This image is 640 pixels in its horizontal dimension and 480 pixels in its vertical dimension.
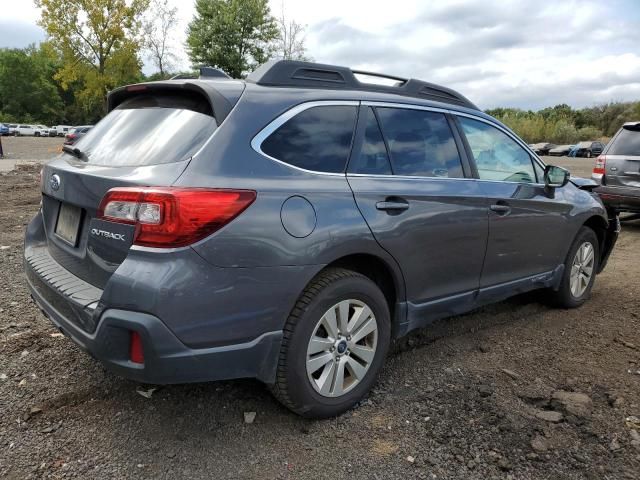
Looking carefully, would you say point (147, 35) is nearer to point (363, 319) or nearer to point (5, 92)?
point (363, 319)

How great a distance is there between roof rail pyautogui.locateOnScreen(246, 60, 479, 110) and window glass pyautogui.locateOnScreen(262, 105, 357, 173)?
0.20 metres

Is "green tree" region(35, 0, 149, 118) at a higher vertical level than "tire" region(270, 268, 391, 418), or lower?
higher

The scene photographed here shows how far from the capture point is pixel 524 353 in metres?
3.76

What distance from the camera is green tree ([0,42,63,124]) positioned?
6700cm

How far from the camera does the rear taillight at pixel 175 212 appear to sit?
227cm

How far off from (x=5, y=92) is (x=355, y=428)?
78.8 meters

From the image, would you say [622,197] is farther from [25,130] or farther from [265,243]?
[25,130]

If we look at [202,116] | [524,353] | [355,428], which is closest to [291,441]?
[355,428]

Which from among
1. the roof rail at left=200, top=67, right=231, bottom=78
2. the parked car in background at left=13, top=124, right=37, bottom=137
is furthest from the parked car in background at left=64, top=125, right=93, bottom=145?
the parked car in background at left=13, top=124, right=37, bottom=137

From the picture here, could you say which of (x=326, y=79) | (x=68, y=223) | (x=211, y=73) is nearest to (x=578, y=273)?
(x=326, y=79)

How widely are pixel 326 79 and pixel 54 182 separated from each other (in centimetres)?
163

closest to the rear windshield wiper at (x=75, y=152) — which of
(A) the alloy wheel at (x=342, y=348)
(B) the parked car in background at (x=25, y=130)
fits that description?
(A) the alloy wheel at (x=342, y=348)

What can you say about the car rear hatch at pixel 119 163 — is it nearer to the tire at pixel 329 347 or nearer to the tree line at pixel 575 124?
the tire at pixel 329 347

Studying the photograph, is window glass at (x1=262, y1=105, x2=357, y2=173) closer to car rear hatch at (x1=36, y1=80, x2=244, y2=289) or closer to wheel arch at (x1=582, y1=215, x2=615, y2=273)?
car rear hatch at (x1=36, y1=80, x2=244, y2=289)
